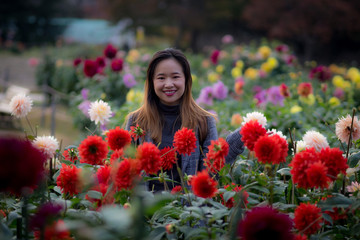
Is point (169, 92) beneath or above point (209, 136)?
above

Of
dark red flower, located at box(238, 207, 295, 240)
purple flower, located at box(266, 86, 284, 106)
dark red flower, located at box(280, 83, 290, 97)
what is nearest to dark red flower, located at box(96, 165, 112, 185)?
dark red flower, located at box(238, 207, 295, 240)

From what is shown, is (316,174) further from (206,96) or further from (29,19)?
(29,19)

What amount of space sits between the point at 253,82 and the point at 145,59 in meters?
2.00

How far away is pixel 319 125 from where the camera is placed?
9.48 ft

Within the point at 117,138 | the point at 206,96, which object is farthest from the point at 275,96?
the point at 117,138

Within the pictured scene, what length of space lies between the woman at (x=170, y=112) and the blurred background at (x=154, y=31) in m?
2.78

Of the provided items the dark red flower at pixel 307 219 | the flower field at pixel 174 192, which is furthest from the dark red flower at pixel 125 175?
the dark red flower at pixel 307 219

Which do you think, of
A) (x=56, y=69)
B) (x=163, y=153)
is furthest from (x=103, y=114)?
(x=56, y=69)

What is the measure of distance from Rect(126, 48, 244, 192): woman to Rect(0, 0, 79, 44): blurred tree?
2238cm

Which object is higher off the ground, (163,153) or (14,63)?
(14,63)

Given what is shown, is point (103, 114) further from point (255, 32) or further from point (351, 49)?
point (255, 32)

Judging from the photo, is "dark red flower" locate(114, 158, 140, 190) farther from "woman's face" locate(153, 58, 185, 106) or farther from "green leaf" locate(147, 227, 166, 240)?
"woman's face" locate(153, 58, 185, 106)

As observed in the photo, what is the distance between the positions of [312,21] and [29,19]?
1840 cm

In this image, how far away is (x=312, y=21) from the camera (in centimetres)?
1171
